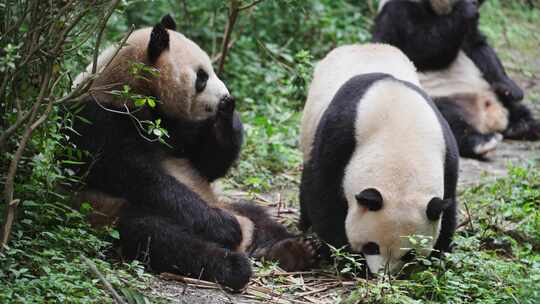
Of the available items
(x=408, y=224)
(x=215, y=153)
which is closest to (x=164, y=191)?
(x=215, y=153)

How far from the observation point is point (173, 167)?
5898 mm

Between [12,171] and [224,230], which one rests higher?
[12,171]

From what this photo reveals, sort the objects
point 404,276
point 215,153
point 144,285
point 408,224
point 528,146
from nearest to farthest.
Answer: point 144,285 < point 408,224 < point 404,276 < point 215,153 < point 528,146

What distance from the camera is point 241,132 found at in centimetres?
627

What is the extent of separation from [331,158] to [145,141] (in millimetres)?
1304

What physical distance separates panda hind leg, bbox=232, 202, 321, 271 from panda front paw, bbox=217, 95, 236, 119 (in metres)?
0.83

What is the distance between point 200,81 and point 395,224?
5.67 ft

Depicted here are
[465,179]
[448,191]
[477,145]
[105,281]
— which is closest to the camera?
[105,281]

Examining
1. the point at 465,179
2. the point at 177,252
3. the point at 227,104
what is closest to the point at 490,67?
the point at 465,179

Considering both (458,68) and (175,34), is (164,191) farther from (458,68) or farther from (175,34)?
(458,68)

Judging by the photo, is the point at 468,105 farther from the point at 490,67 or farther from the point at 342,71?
the point at 342,71

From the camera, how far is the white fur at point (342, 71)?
6625mm

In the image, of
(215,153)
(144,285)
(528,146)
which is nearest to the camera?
(144,285)

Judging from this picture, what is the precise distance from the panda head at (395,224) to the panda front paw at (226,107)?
1.19 m
